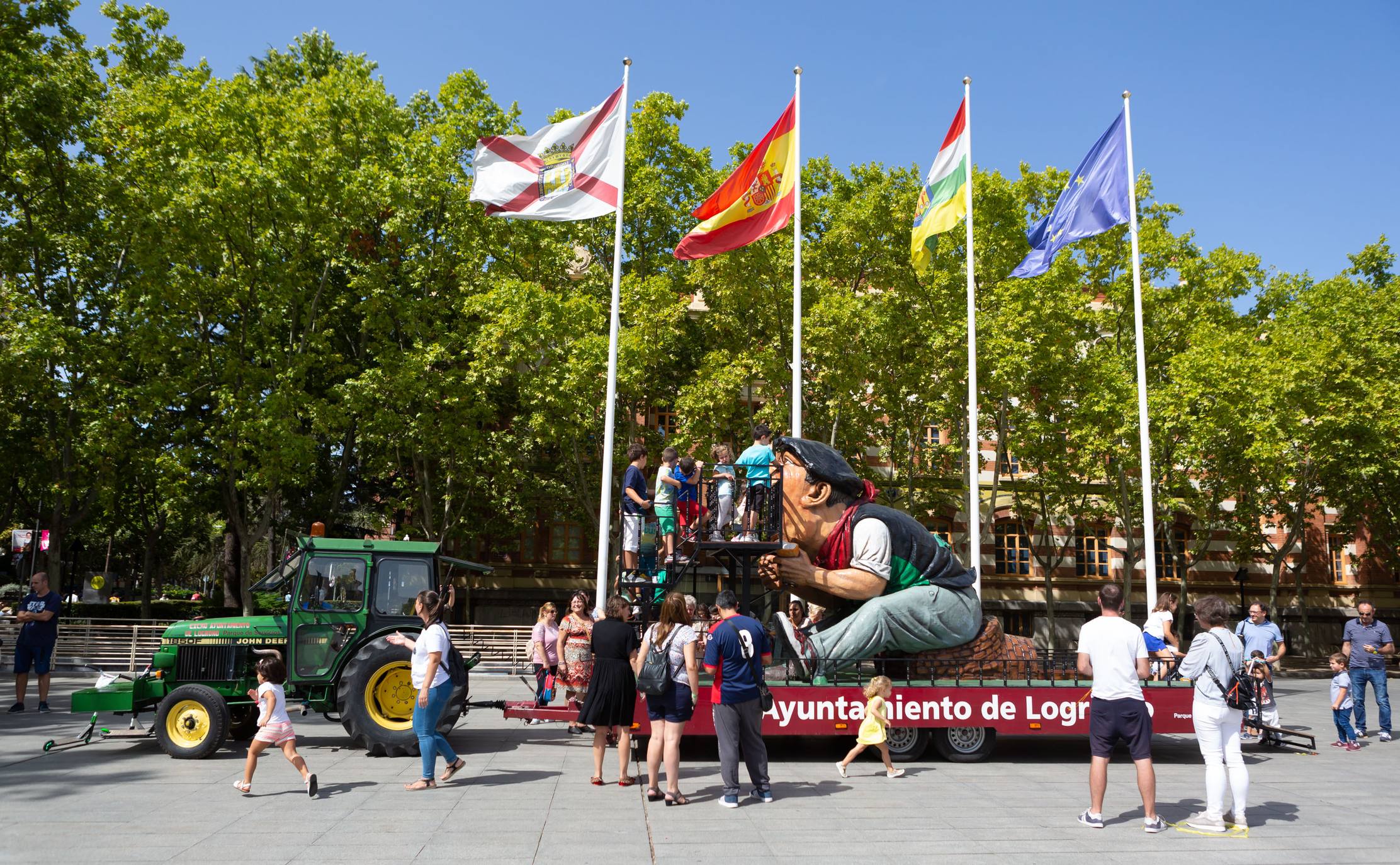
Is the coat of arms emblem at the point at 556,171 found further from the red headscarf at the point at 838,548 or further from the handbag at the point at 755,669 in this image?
the handbag at the point at 755,669

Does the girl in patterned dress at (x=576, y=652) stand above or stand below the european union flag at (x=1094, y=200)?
below

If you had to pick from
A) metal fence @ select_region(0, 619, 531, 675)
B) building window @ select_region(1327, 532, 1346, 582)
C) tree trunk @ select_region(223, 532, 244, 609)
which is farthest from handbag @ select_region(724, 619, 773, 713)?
building window @ select_region(1327, 532, 1346, 582)

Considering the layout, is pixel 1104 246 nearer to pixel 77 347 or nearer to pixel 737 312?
pixel 737 312

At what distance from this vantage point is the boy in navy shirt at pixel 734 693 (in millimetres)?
8258

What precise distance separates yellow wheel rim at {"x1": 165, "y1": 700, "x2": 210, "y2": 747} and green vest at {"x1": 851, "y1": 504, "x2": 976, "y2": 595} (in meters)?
7.93

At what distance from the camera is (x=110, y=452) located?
906 inches

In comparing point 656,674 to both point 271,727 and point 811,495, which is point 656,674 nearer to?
point 271,727

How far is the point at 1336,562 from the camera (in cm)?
3634

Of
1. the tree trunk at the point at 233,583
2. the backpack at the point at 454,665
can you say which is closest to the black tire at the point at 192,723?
the backpack at the point at 454,665

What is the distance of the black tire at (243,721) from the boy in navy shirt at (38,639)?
168 inches

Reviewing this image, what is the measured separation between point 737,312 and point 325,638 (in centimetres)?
1795

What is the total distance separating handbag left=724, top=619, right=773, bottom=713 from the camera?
27.3 feet

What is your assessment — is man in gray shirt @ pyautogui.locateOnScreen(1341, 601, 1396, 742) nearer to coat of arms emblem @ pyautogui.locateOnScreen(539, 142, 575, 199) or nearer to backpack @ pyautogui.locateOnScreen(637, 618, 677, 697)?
backpack @ pyautogui.locateOnScreen(637, 618, 677, 697)

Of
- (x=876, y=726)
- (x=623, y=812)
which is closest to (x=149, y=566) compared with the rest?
(x=623, y=812)
